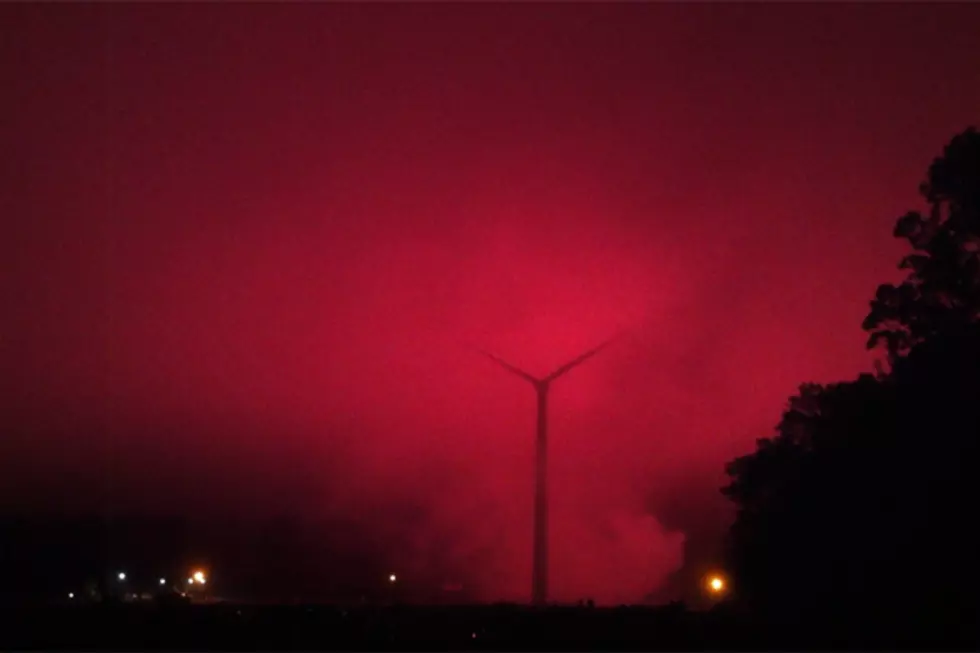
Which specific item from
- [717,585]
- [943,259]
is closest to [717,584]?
[717,585]

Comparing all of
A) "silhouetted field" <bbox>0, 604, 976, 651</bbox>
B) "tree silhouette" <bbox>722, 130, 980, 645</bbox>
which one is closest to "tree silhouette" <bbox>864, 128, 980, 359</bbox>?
"tree silhouette" <bbox>722, 130, 980, 645</bbox>

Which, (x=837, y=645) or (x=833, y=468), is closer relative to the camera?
(x=837, y=645)

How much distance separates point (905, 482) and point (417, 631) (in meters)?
15.6

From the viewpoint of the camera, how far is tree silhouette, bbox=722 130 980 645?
39625 millimetres

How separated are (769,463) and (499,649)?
82.7 feet

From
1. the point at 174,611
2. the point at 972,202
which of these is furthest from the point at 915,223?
the point at 174,611

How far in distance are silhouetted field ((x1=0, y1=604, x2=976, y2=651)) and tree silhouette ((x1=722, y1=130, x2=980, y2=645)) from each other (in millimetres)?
1807

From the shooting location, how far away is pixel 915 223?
4884cm

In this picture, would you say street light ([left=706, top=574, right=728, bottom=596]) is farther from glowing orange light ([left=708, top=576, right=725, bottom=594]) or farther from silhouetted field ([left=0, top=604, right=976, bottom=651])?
silhouetted field ([left=0, top=604, right=976, bottom=651])

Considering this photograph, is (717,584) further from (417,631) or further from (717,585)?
(417,631)

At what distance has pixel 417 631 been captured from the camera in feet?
136

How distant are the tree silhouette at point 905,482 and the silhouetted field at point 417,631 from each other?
5.93ft

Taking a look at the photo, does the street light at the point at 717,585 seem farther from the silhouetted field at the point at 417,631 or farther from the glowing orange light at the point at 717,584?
the silhouetted field at the point at 417,631

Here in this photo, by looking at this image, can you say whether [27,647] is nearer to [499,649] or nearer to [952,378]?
[499,649]
